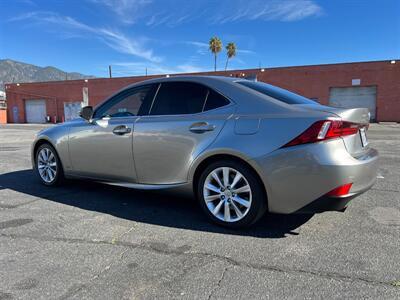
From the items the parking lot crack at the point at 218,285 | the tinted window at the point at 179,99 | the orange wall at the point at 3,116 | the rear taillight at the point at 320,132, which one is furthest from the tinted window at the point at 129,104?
the orange wall at the point at 3,116

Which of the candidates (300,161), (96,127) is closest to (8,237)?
(96,127)

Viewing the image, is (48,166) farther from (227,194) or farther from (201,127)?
(227,194)

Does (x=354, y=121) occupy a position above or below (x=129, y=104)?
below

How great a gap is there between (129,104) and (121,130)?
1.36ft

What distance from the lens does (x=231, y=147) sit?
373 centimetres

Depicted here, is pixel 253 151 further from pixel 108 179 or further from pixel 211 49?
pixel 211 49

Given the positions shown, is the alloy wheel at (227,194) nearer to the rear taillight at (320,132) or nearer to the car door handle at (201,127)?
the car door handle at (201,127)

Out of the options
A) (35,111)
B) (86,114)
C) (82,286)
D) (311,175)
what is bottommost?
(82,286)

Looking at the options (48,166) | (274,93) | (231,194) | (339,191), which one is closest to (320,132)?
(339,191)

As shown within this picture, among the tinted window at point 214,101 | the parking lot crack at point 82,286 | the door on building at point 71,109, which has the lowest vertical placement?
the parking lot crack at point 82,286

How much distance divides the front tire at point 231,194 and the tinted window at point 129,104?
4.26ft

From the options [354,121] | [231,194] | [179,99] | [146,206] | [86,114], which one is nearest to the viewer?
[354,121]

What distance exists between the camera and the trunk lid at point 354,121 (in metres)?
3.52

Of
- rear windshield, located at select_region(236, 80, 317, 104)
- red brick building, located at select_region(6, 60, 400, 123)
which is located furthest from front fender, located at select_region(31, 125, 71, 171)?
red brick building, located at select_region(6, 60, 400, 123)
